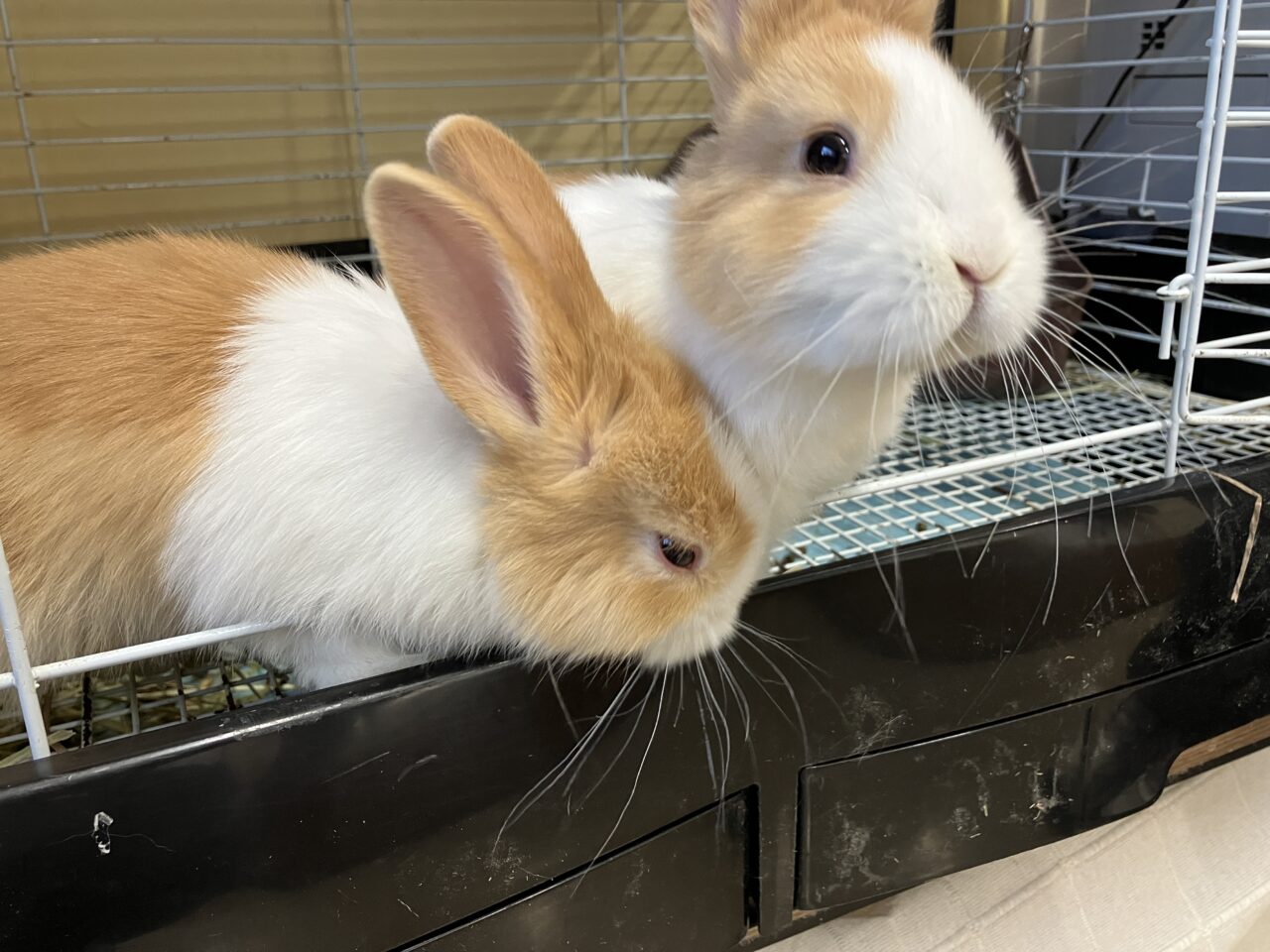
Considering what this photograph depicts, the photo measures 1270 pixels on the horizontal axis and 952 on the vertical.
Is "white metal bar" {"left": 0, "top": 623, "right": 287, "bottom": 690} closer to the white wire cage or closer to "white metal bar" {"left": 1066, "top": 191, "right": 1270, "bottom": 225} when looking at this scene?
the white wire cage

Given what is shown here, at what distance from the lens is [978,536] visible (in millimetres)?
705

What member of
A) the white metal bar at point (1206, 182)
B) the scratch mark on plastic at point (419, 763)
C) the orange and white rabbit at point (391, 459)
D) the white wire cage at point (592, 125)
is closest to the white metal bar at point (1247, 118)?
the white metal bar at point (1206, 182)

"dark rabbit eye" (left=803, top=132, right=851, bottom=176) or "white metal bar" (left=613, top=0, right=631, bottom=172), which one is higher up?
Answer: "white metal bar" (left=613, top=0, right=631, bottom=172)

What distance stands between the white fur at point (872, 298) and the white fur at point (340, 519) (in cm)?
17

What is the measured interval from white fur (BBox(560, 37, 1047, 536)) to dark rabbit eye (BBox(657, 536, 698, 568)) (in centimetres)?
9

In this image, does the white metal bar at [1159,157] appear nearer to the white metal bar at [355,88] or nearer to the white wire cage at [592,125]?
the white wire cage at [592,125]

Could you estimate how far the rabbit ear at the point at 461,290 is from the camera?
0.52 m

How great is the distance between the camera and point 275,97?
4.24 feet

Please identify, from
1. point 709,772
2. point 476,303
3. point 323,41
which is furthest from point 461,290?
point 323,41

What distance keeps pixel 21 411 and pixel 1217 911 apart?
42.7 inches

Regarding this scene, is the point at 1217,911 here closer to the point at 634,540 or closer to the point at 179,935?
the point at 634,540

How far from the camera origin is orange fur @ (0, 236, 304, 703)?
625mm

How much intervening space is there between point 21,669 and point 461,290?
32cm

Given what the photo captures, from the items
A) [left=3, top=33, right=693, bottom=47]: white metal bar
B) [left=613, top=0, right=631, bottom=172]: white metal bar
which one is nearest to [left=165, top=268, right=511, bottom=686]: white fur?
[left=3, top=33, right=693, bottom=47]: white metal bar
